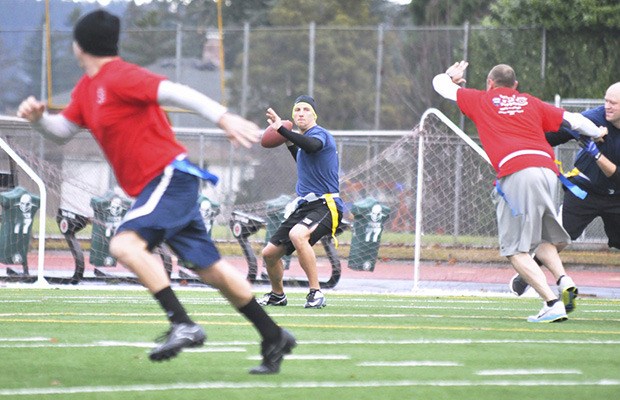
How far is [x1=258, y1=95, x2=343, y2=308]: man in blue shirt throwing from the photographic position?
466 inches

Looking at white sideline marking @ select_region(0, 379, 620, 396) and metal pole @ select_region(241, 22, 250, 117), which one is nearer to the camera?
white sideline marking @ select_region(0, 379, 620, 396)

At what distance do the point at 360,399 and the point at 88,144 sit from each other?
814 inches

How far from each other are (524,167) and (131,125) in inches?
154

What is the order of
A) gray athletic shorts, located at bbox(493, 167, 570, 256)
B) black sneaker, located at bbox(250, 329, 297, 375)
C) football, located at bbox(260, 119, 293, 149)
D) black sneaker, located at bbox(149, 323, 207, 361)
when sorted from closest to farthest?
1. black sneaker, located at bbox(149, 323, 207, 361)
2. black sneaker, located at bbox(250, 329, 297, 375)
3. gray athletic shorts, located at bbox(493, 167, 570, 256)
4. football, located at bbox(260, 119, 293, 149)

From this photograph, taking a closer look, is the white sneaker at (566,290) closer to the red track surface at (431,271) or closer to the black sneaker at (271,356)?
the black sneaker at (271,356)

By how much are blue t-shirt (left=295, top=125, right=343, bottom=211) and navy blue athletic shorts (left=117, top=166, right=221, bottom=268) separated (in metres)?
5.10

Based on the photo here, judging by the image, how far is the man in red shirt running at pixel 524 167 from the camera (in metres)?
9.72

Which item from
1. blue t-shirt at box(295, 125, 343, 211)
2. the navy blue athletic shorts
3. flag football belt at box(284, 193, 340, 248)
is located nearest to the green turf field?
the navy blue athletic shorts

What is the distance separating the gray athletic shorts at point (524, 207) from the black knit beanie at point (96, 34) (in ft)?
12.8

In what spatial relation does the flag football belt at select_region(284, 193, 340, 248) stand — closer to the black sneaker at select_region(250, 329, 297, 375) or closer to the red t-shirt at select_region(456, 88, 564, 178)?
the red t-shirt at select_region(456, 88, 564, 178)

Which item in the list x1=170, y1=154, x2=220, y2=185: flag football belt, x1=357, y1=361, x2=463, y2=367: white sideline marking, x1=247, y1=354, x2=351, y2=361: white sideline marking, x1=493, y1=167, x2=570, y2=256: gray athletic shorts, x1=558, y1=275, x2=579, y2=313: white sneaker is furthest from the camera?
x1=558, y1=275, x2=579, y2=313: white sneaker

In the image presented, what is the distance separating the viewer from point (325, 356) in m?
7.40

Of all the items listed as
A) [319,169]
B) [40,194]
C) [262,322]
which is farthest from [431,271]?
[262,322]

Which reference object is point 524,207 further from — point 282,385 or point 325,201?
point 282,385
